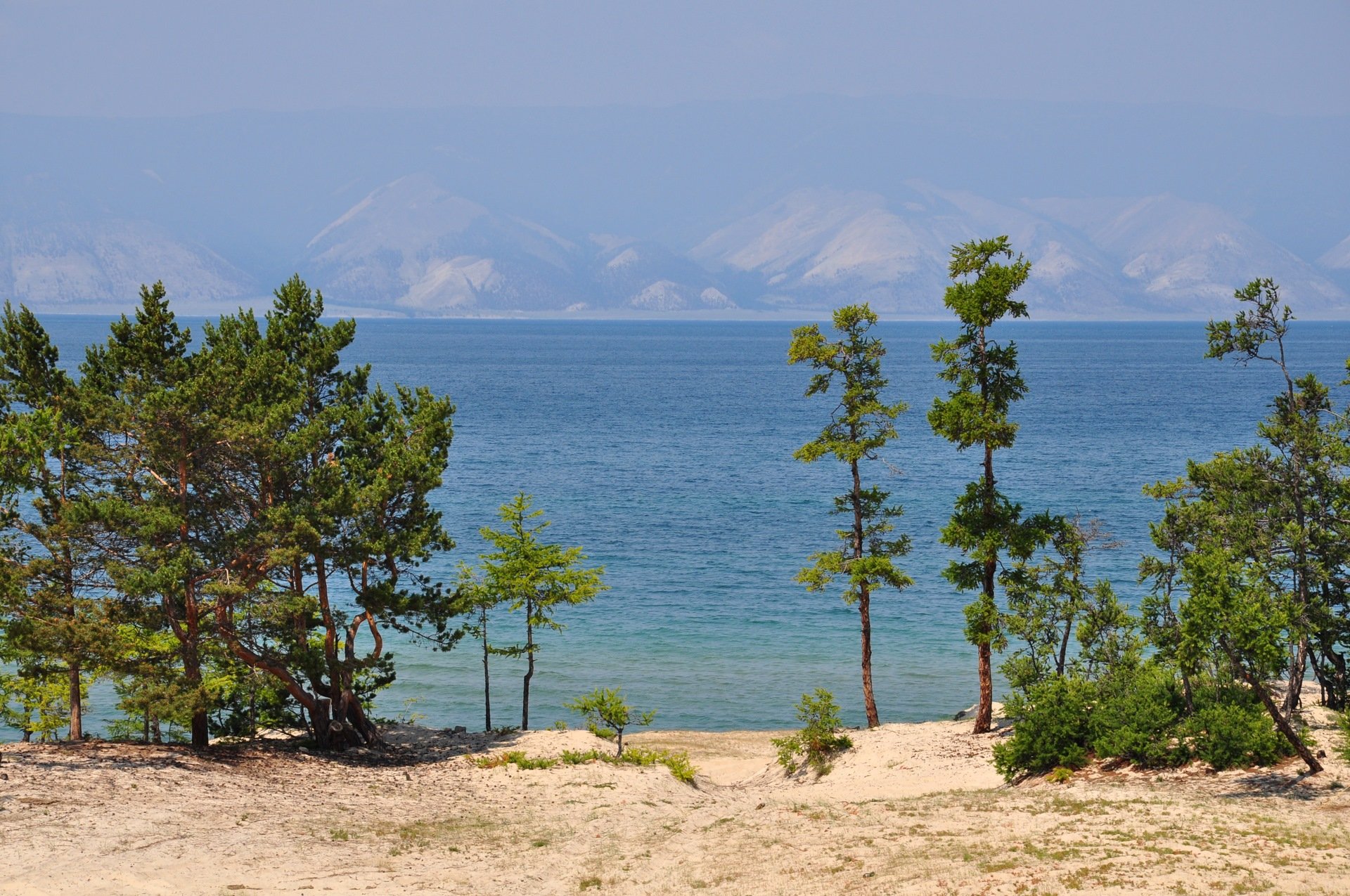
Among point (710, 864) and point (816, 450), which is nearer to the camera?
point (710, 864)

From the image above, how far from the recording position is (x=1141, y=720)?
26812 mm

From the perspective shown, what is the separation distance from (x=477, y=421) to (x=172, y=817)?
10202 cm

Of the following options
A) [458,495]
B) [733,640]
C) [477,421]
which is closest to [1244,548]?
[733,640]

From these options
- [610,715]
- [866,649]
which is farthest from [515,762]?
[866,649]

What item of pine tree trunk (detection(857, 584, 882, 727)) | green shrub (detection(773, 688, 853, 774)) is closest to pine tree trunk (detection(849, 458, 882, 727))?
pine tree trunk (detection(857, 584, 882, 727))

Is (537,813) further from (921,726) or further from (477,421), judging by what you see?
(477,421)

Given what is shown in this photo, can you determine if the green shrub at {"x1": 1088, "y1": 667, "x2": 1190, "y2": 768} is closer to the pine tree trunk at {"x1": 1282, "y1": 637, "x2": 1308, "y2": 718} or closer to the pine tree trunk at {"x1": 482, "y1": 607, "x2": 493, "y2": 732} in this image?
the pine tree trunk at {"x1": 1282, "y1": 637, "x2": 1308, "y2": 718}

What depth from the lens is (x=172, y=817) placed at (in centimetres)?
2188

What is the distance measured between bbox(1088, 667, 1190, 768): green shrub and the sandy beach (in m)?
0.54

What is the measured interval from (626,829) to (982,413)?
1442cm

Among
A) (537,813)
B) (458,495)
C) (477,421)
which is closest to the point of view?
(537,813)

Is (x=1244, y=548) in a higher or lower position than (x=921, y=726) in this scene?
higher

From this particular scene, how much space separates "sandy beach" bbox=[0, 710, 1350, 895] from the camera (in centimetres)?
1831

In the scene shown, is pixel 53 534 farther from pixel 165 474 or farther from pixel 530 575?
pixel 530 575
